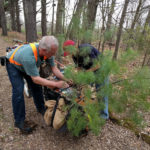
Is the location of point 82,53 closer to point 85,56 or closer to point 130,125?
point 85,56

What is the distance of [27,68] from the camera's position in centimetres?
157

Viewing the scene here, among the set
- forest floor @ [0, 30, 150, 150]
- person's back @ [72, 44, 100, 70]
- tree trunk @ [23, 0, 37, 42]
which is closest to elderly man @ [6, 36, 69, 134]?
forest floor @ [0, 30, 150, 150]

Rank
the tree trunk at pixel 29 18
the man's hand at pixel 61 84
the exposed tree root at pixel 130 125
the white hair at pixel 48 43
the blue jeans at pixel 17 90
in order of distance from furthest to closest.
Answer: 1. the tree trunk at pixel 29 18
2. the exposed tree root at pixel 130 125
3. the blue jeans at pixel 17 90
4. the man's hand at pixel 61 84
5. the white hair at pixel 48 43

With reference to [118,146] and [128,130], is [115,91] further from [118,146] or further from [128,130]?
[128,130]

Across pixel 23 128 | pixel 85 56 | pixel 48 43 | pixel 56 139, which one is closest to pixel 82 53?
pixel 85 56

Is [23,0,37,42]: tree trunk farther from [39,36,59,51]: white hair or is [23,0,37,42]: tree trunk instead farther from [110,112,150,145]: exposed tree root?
[110,112,150,145]: exposed tree root

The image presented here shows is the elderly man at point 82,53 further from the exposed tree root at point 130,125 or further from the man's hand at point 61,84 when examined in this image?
the exposed tree root at point 130,125

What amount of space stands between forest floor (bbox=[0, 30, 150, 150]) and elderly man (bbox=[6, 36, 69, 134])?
16cm

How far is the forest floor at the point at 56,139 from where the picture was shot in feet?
6.04

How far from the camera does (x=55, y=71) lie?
6.72 feet

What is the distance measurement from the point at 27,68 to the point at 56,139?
118 cm

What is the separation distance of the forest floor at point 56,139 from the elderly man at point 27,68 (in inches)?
6.2

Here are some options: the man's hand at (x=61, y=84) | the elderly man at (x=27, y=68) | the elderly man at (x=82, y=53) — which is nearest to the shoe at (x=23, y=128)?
the elderly man at (x=27, y=68)

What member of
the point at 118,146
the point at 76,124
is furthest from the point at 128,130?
the point at 76,124
